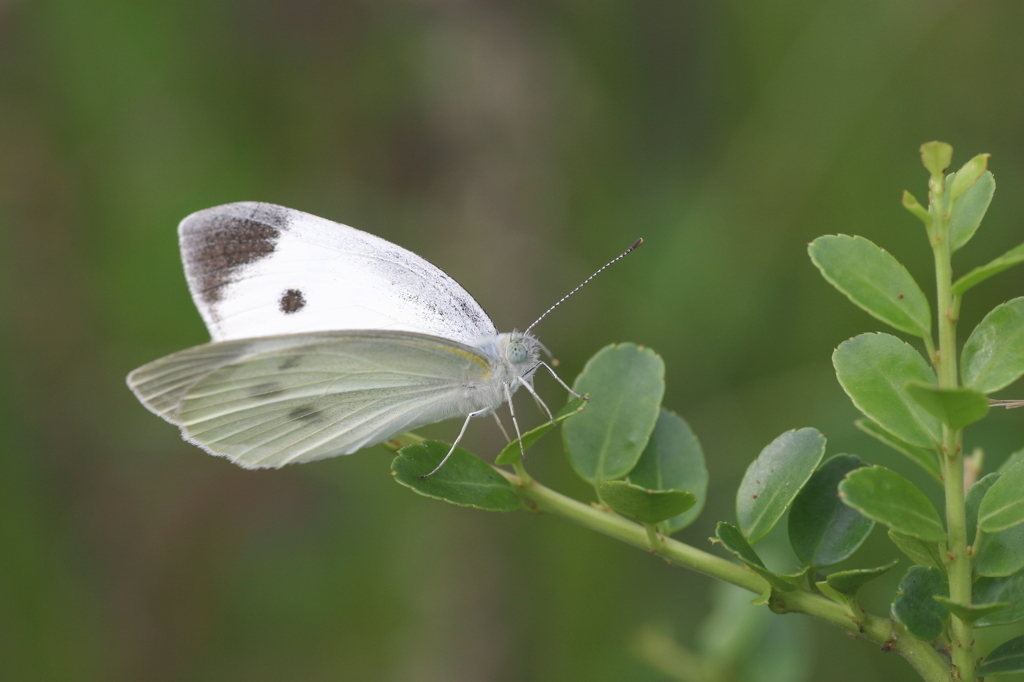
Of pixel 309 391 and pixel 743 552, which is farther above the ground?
pixel 743 552

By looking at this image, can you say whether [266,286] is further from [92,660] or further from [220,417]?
[92,660]

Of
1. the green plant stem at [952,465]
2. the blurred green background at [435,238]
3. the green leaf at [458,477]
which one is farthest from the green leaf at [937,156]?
the blurred green background at [435,238]

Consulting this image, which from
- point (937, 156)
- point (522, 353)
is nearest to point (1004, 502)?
point (937, 156)

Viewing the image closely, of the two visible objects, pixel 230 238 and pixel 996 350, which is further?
pixel 230 238

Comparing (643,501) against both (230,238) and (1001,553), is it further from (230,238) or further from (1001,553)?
(230,238)

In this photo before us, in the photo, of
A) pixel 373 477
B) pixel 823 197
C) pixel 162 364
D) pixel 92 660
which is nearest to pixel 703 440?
pixel 823 197

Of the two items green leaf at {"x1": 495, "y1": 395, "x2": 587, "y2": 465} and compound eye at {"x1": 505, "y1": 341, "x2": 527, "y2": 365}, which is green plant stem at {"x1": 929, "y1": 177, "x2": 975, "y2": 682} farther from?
compound eye at {"x1": 505, "y1": 341, "x2": 527, "y2": 365}

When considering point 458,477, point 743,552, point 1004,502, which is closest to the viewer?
point 1004,502

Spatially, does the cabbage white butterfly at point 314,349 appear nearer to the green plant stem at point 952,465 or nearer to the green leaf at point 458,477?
the green leaf at point 458,477
